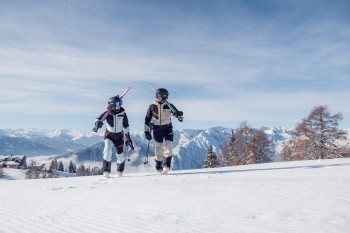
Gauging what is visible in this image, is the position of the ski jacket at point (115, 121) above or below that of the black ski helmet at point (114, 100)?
below

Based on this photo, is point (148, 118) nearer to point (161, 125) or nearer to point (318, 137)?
point (161, 125)

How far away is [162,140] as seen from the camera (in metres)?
11.6

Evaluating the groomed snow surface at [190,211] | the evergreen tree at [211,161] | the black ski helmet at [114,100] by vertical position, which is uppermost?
the black ski helmet at [114,100]

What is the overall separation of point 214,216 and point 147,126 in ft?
26.7

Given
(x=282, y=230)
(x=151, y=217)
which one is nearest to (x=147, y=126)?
(x=151, y=217)

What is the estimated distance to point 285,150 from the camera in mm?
33781

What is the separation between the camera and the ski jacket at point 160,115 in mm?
11562

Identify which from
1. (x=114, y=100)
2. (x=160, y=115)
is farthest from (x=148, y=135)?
(x=114, y=100)

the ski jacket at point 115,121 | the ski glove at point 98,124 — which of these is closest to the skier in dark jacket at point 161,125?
the ski jacket at point 115,121

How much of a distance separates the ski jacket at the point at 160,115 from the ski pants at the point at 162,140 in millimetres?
166

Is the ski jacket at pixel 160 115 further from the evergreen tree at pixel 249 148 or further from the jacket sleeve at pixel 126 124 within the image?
the evergreen tree at pixel 249 148

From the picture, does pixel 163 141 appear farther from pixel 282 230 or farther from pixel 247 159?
pixel 247 159

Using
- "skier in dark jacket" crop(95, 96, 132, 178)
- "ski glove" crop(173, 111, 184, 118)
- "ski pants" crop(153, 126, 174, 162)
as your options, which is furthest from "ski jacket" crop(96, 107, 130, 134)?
"ski glove" crop(173, 111, 184, 118)

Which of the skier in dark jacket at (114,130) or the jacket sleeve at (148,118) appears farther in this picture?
the jacket sleeve at (148,118)
